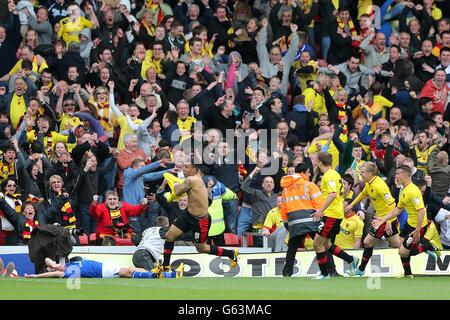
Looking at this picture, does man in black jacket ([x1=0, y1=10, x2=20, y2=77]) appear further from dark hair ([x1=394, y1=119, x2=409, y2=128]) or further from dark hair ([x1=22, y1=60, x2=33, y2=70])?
dark hair ([x1=394, y1=119, x2=409, y2=128])

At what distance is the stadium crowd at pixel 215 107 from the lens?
2488cm

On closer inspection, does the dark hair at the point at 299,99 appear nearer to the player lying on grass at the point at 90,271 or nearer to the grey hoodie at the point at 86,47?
the grey hoodie at the point at 86,47

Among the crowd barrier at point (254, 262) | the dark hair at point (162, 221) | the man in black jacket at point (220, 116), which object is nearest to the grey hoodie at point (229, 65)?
the man in black jacket at point (220, 116)

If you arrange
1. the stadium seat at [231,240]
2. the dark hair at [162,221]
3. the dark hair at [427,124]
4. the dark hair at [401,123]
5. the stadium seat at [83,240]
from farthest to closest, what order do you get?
the dark hair at [427,124]
the dark hair at [401,123]
the stadium seat at [231,240]
the stadium seat at [83,240]
the dark hair at [162,221]

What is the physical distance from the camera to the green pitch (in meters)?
17.0

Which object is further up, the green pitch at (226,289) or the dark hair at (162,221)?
the dark hair at (162,221)

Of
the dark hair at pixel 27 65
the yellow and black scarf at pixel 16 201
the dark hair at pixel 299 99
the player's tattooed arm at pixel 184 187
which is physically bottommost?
the yellow and black scarf at pixel 16 201

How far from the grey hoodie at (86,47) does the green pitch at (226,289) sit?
25.8ft

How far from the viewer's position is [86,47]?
27.8 meters

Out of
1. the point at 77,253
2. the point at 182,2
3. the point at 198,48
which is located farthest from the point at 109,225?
the point at 182,2

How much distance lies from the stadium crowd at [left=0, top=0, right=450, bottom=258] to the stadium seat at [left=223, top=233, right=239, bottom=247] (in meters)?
0.12

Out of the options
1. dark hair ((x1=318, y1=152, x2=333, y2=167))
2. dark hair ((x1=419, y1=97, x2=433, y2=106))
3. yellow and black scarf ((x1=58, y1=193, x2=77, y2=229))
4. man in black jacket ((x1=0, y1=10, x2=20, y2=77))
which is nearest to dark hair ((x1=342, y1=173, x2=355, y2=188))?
dark hair ((x1=318, y1=152, x2=333, y2=167))

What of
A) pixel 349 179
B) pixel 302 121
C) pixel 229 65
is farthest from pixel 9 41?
pixel 349 179

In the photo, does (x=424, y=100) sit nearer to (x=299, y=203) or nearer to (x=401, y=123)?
(x=401, y=123)
